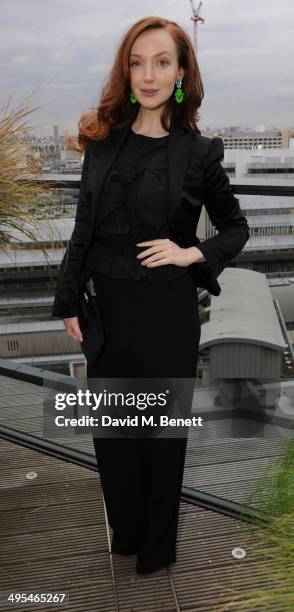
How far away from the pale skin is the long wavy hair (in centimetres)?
2

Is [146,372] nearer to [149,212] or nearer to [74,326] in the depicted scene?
[74,326]

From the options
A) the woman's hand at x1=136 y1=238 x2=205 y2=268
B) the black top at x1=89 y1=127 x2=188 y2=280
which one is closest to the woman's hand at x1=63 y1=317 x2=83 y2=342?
the black top at x1=89 y1=127 x2=188 y2=280

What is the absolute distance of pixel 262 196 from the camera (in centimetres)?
206

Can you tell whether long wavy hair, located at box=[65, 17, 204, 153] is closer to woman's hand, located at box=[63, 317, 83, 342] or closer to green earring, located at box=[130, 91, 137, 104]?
green earring, located at box=[130, 91, 137, 104]

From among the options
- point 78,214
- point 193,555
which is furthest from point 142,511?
point 78,214

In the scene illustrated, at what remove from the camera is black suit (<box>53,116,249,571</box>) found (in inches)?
52.1

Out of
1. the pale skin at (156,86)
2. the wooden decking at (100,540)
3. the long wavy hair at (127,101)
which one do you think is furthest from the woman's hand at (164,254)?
the wooden decking at (100,540)

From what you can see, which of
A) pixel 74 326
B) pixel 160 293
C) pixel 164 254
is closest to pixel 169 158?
pixel 164 254

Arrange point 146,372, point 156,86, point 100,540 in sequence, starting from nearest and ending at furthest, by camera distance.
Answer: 1. point 156,86
2. point 146,372
3. point 100,540

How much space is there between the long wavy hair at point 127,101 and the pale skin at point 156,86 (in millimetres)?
18

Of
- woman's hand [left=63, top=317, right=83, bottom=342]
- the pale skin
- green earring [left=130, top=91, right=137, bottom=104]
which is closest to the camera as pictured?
the pale skin

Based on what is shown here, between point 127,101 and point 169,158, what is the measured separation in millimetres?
211

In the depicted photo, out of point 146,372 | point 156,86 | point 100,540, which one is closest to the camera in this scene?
point 156,86

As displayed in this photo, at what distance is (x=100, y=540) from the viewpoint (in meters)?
1.81
